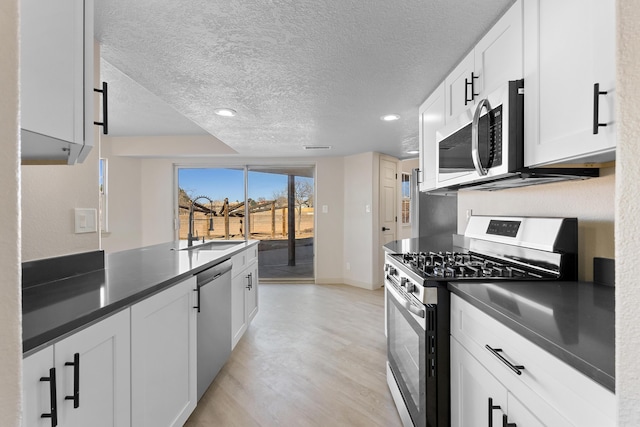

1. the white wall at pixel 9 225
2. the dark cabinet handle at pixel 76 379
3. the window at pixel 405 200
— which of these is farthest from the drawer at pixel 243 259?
the window at pixel 405 200

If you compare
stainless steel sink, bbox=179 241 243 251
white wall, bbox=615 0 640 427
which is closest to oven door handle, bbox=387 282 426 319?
white wall, bbox=615 0 640 427

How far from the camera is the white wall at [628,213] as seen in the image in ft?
1.21

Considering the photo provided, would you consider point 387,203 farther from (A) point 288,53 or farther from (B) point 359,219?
(A) point 288,53

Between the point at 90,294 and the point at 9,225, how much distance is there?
1.02 m

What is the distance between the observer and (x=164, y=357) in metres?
1.44

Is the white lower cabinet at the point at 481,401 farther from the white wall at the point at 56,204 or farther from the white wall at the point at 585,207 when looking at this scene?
the white wall at the point at 56,204

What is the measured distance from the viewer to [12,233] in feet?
1.12

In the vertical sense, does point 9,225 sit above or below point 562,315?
above

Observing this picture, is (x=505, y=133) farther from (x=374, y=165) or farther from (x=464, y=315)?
(x=374, y=165)

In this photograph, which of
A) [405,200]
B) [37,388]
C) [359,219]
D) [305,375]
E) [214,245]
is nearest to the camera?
[37,388]

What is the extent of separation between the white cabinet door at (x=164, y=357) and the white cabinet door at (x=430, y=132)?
1712 millimetres

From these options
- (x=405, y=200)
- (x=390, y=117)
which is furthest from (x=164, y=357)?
(x=405, y=200)

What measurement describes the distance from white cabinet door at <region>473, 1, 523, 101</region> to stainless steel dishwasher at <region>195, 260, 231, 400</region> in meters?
1.82

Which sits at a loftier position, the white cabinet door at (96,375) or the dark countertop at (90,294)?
the dark countertop at (90,294)
